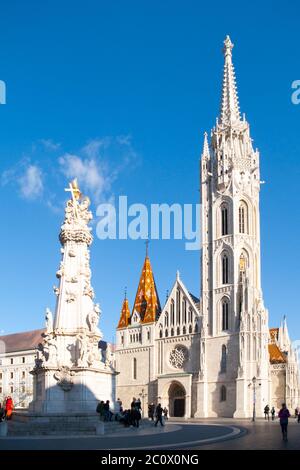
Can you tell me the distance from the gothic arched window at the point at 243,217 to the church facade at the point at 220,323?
0.35ft

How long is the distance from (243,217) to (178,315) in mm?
12556

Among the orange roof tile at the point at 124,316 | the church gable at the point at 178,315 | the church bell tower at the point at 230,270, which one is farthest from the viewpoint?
the orange roof tile at the point at 124,316

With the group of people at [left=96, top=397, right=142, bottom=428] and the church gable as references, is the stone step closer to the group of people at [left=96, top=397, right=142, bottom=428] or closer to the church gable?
the group of people at [left=96, top=397, right=142, bottom=428]

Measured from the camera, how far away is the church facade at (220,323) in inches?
2223

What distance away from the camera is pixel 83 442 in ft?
59.6

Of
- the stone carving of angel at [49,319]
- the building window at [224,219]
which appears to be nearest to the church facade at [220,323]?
the building window at [224,219]

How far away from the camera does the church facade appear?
5647 centimetres

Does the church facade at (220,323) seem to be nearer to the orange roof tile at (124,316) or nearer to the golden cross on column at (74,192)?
the orange roof tile at (124,316)

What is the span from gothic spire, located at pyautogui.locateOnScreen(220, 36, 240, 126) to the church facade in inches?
4.5

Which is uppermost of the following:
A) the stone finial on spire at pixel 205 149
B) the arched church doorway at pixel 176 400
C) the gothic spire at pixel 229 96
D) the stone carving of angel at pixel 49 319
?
the gothic spire at pixel 229 96

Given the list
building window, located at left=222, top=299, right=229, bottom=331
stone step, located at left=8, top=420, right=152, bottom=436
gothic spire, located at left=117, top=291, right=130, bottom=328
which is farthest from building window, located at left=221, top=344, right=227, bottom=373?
stone step, located at left=8, top=420, right=152, bottom=436

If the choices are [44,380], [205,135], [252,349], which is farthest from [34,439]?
[205,135]

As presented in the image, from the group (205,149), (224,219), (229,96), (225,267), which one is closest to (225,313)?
(225,267)

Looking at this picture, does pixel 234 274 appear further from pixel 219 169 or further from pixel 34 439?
pixel 34 439
